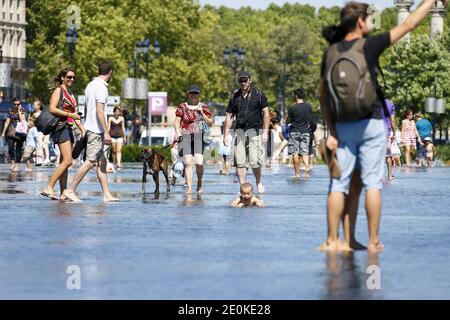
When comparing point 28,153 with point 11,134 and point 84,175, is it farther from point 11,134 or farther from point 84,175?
point 84,175

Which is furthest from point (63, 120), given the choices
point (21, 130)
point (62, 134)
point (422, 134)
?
point (422, 134)

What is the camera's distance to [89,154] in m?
21.1

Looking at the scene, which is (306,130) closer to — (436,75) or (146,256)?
(146,256)

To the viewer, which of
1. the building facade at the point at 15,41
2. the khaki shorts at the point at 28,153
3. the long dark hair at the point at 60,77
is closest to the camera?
the long dark hair at the point at 60,77

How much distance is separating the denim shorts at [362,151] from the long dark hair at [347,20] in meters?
0.67

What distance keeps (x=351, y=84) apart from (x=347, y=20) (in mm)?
526

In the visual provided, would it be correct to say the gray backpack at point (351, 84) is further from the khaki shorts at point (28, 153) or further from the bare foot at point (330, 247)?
the khaki shorts at point (28, 153)

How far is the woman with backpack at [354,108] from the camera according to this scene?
43.3 ft

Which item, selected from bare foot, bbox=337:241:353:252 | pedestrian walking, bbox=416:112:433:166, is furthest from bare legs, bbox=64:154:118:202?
pedestrian walking, bbox=416:112:433:166

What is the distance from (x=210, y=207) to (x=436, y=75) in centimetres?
9571

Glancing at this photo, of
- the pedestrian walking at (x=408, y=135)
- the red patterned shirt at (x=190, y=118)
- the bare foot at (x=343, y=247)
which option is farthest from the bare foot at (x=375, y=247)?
the pedestrian walking at (x=408, y=135)

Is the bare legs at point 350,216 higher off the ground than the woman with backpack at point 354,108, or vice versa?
the woman with backpack at point 354,108

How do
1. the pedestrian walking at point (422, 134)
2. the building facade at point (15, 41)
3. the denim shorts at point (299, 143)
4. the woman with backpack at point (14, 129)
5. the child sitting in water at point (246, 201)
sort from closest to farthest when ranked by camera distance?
1. the child sitting in water at point (246, 201)
2. the denim shorts at point (299, 143)
3. the woman with backpack at point (14, 129)
4. the pedestrian walking at point (422, 134)
5. the building facade at point (15, 41)

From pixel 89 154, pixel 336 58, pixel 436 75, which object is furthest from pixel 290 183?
pixel 436 75
